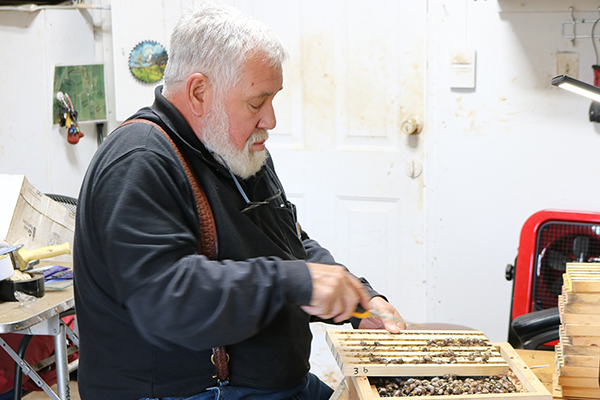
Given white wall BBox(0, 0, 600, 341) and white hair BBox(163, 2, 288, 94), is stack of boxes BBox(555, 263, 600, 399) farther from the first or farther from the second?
white wall BBox(0, 0, 600, 341)

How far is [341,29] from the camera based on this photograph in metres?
2.81

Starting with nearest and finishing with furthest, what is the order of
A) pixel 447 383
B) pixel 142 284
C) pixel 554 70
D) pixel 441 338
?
1. pixel 142 284
2. pixel 447 383
3. pixel 441 338
4. pixel 554 70

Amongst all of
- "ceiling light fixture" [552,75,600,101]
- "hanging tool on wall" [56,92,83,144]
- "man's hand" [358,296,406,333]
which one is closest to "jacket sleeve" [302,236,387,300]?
"man's hand" [358,296,406,333]

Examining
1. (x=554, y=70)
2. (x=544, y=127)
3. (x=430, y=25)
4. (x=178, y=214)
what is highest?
(x=430, y=25)

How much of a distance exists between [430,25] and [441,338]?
69.7 inches

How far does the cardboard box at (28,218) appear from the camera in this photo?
1972 millimetres

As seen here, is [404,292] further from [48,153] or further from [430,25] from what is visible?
[48,153]

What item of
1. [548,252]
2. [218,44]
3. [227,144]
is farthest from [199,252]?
[548,252]

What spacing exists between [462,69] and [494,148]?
377mm

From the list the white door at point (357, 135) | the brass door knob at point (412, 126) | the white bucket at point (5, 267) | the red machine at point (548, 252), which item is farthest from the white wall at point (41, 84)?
the red machine at point (548, 252)

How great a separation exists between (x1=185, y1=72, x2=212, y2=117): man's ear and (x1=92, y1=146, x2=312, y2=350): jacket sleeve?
188 mm

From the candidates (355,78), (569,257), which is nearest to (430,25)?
(355,78)

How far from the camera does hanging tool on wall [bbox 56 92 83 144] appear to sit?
3.25 meters

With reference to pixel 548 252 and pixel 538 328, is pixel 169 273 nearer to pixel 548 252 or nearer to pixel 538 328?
pixel 538 328
